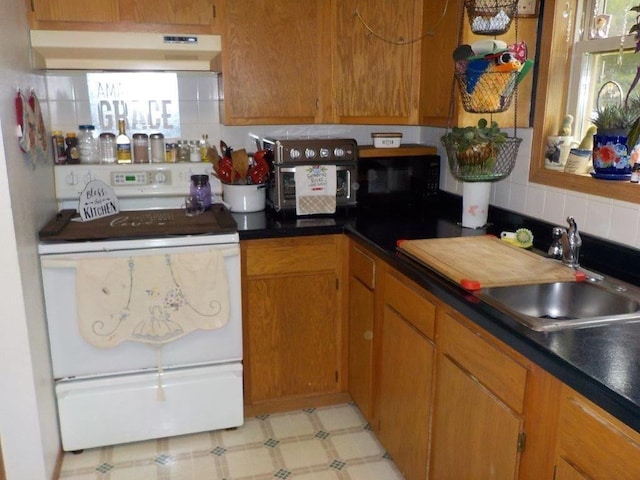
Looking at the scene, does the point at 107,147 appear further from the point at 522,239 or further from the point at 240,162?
the point at 522,239

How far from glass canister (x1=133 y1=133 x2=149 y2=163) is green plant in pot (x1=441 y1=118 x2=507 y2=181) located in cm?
144

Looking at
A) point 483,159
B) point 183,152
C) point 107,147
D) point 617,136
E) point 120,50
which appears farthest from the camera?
point 183,152

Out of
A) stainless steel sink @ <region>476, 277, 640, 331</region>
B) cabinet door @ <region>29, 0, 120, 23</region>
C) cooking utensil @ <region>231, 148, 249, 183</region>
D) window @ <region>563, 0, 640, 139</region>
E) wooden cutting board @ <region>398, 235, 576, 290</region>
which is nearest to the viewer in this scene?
stainless steel sink @ <region>476, 277, 640, 331</region>

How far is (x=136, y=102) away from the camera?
2805 mm

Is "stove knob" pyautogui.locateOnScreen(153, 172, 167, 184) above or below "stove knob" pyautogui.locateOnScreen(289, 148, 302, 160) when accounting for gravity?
below

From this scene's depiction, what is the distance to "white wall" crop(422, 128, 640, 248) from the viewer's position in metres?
1.80

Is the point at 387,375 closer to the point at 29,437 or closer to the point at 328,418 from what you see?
the point at 328,418

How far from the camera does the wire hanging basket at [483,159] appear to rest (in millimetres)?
2145

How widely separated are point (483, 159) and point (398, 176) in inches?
26.8

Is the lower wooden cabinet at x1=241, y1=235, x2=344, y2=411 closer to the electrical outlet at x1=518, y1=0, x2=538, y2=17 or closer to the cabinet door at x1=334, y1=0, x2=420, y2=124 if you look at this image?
the cabinet door at x1=334, y1=0, x2=420, y2=124

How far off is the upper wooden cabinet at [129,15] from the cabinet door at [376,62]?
1.93 feet

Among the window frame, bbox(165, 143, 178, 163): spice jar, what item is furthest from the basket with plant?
bbox(165, 143, 178, 163): spice jar

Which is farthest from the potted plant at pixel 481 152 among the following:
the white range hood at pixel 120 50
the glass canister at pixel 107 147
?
the glass canister at pixel 107 147

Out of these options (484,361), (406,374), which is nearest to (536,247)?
(406,374)
